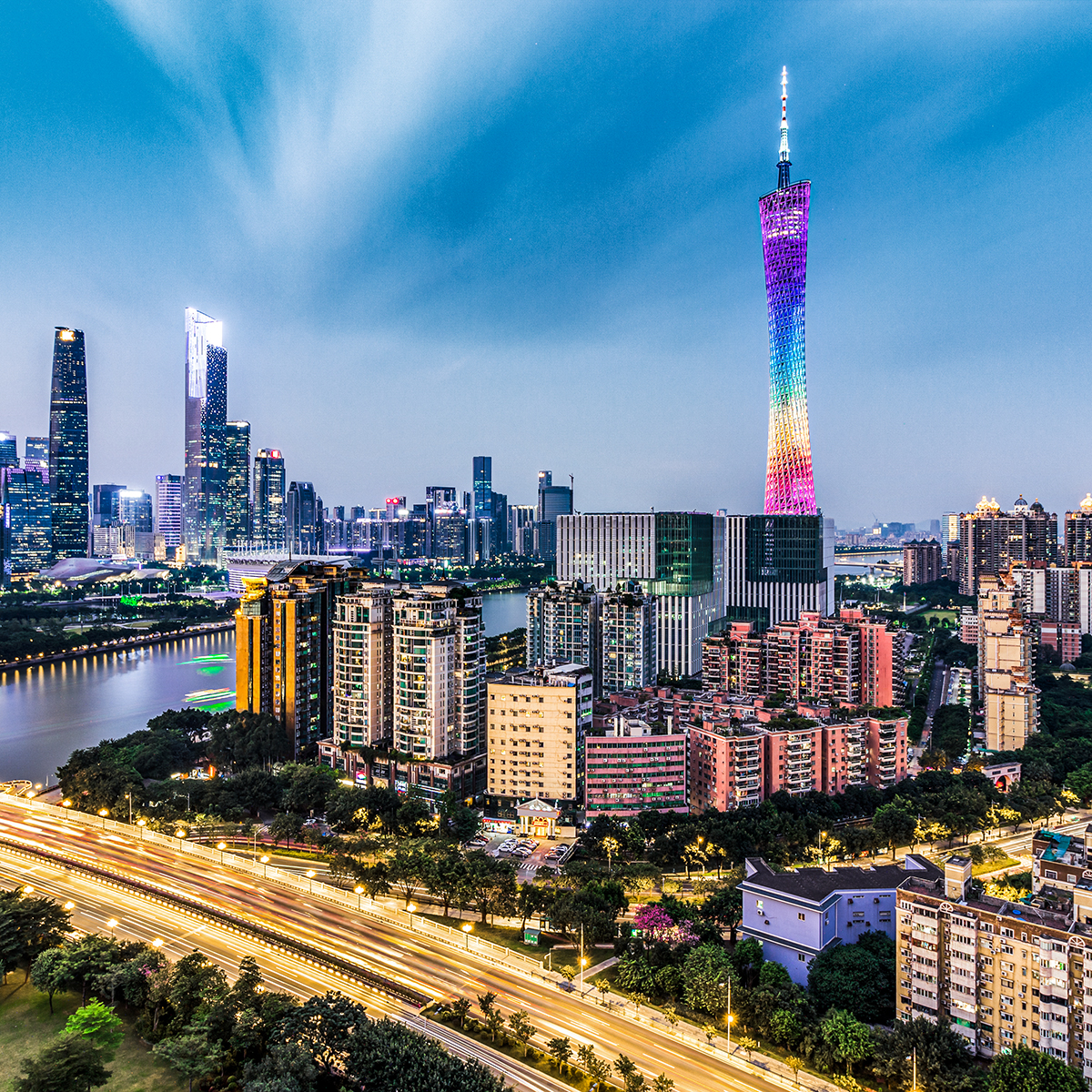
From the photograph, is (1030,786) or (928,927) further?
(1030,786)

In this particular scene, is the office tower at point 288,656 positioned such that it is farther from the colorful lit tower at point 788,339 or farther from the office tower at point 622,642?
the colorful lit tower at point 788,339

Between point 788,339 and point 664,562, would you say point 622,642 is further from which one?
point 788,339

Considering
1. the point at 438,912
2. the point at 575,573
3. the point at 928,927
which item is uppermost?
the point at 575,573

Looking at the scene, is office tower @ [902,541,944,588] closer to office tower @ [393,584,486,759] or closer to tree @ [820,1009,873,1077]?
office tower @ [393,584,486,759]

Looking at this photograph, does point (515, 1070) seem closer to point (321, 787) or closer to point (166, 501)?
point (321, 787)

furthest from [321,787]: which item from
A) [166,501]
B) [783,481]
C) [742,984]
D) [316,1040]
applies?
[166,501]

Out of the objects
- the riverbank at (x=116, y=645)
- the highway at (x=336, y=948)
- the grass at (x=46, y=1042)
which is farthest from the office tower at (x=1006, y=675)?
the riverbank at (x=116, y=645)

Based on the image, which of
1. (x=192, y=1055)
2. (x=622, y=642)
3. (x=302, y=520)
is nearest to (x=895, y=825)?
(x=622, y=642)
